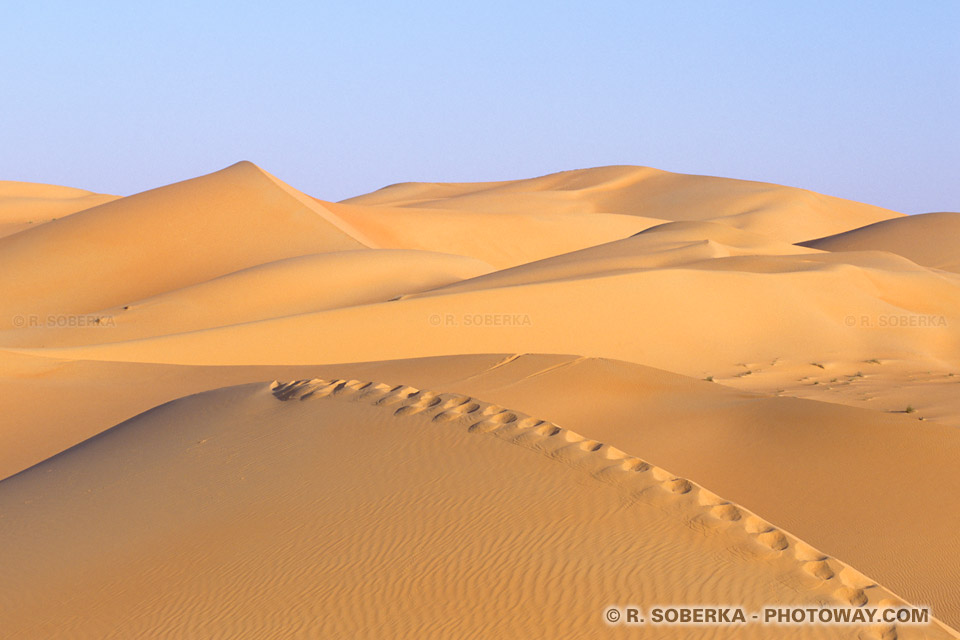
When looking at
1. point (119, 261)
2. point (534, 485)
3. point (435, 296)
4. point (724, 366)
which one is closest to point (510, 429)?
point (534, 485)

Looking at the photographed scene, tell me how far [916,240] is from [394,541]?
40.9 meters

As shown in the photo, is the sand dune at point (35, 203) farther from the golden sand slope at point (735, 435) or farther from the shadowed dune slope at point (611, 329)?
the golden sand slope at point (735, 435)

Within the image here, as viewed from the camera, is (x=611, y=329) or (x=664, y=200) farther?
(x=664, y=200)

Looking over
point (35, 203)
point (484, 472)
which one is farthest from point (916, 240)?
point (35, 203)

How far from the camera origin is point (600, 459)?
5637mm

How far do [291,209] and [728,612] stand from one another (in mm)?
27178

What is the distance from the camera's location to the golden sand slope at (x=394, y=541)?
14.3ft

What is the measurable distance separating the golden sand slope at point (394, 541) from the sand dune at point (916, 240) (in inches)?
1432

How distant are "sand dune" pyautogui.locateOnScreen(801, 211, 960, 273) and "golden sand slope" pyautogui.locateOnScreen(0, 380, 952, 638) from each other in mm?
36365

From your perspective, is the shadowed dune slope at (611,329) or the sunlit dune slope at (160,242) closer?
the shadowed dune slope at (611,329)

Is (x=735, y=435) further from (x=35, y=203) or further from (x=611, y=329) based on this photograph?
(x=35, y=203)

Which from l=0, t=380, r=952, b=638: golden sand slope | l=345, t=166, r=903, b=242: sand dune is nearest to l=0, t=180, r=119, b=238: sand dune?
l=345, t=166, r=903, b=242: sand dune

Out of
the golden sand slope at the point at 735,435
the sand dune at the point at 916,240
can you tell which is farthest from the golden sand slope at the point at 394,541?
the sand dune at the point at 916,240

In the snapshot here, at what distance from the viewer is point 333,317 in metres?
15.6
